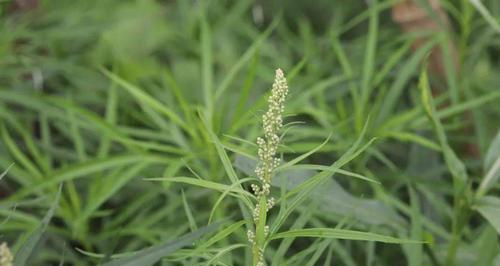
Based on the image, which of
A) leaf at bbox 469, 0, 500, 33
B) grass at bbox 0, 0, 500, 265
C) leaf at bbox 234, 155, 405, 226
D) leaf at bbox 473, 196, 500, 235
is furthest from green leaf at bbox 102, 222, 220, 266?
leaf at bbox 469, 0, 500, 33

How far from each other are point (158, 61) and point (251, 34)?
19 cm

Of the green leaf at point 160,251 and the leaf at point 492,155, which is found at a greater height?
the leaf at point 492,155

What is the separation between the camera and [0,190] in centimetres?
103

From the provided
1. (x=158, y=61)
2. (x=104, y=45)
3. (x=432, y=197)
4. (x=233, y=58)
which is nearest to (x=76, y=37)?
(x=104, y=45)

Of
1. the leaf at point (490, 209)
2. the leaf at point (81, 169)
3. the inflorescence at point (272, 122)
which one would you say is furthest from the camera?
the leaf at point (81, 169)

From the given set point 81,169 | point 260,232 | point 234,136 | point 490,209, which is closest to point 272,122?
point 260,232

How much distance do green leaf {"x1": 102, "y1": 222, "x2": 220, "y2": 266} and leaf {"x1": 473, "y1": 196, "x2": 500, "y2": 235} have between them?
289 millimetres

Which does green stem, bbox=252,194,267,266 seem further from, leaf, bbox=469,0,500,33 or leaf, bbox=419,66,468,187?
leaf, bbox=469,0,500,33

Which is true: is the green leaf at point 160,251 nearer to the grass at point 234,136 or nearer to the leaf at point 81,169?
the grass at point 234,136

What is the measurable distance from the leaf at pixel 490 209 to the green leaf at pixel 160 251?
0.29m

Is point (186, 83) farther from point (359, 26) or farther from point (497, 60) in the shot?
point (497, 60)

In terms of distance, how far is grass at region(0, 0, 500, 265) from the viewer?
718 millimetres

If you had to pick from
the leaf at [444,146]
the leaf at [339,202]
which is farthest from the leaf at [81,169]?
the leaf at [444,146]

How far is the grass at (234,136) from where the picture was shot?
2.35ft
